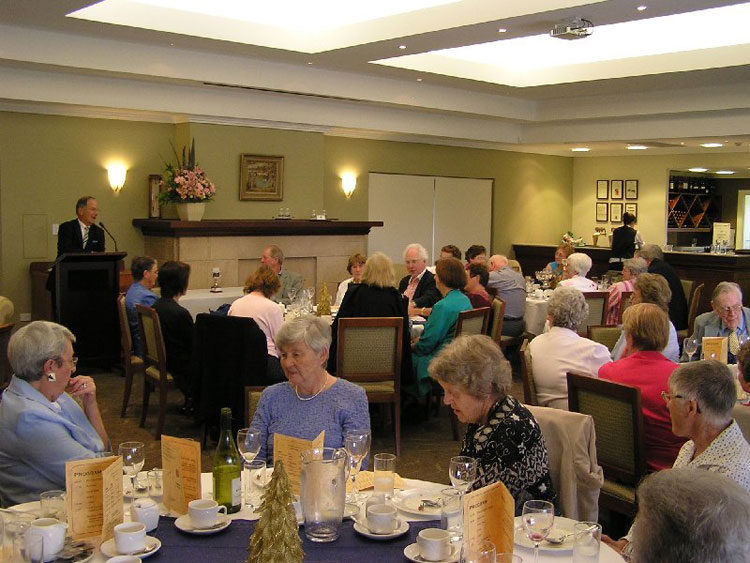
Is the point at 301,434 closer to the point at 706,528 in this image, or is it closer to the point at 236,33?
the point at 706,528

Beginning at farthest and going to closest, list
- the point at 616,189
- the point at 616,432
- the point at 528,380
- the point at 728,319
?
the point at 616,189
the point at 728,319
the point at 528,380
the point at 616,432

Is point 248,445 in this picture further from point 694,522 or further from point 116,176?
point 116,176

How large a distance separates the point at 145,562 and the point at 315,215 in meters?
9.07

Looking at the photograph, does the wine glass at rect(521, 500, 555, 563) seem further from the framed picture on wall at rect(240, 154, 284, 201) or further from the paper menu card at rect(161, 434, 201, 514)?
the framed picture on wall at rect(240, 154, 284, 201)

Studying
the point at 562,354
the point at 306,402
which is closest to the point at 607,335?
the point at 562,354

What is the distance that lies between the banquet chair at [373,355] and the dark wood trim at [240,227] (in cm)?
435

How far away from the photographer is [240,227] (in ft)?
33.2

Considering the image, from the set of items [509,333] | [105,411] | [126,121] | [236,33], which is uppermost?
[236,33]

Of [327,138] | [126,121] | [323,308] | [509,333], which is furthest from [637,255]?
[126,121]

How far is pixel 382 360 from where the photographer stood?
597 cm

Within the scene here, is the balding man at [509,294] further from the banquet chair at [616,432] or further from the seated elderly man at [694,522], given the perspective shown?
the seated elderly man at [694,522]

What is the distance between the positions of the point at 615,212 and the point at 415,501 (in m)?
14.5

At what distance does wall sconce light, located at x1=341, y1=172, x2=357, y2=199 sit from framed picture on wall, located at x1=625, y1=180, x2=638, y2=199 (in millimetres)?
6363

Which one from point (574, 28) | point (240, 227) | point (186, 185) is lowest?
point (240, 227)
